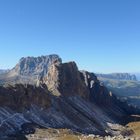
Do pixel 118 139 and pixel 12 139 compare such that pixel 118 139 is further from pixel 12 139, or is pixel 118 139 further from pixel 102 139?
pixel 12 139

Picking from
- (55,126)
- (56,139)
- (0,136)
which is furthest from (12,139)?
(55,126)

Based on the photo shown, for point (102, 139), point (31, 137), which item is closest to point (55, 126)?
point (31, 137)

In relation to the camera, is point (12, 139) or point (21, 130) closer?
point (12, 139)

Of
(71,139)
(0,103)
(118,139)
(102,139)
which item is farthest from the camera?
(0,103)

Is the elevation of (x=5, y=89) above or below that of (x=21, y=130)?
above

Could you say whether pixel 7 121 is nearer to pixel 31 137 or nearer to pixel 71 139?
pixel 31 137

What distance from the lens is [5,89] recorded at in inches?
7830

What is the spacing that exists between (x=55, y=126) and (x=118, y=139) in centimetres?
7231

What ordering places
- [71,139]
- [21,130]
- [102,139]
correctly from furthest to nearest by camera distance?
[21,130]
[71,139]
[102,139]

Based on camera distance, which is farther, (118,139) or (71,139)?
(71,139)

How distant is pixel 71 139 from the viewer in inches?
5743

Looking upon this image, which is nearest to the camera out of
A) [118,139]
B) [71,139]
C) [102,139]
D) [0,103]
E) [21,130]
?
[118,139]

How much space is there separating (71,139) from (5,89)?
65207 millimetres

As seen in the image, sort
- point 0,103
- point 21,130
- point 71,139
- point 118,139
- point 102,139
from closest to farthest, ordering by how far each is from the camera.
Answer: point 118,139
point 102,139
point 71,139
point 21,130
point 0,103
